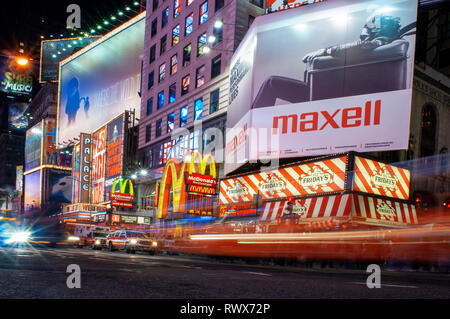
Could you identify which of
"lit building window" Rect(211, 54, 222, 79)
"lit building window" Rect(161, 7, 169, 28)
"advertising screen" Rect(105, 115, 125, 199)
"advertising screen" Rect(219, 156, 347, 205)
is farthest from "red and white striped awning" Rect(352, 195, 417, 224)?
"advertising screen" Rect(105, 115, 125, 199)

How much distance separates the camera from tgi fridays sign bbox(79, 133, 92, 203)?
59250mm

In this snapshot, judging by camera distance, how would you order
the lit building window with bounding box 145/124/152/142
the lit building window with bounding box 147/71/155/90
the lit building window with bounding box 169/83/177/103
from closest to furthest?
the lit building window with bounding box 169/83/177/103 → the lit building window with bounding box 145/124/152/142 → the lit building window with bounding box 147/71/155/90

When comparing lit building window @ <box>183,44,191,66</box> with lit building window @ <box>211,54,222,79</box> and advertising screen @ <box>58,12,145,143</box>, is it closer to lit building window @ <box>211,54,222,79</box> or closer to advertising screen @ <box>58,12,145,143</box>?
lit building window @ <box>211,54,222,79</box>

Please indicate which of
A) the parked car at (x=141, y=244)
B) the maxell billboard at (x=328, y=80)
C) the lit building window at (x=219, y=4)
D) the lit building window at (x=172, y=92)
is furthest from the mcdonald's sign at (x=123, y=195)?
the maxell billboard at (x=328, y=80)

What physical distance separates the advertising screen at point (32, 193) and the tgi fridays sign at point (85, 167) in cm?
2195

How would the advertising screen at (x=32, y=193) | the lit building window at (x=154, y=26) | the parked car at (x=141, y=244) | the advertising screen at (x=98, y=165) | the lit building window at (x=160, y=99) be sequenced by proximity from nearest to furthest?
the parked car at (x=141, y=244) < the lit building window at (x=160, y=99) < the lit building window at (x=154, y=26) < the advertising screen at (x=98, y=165) < the advertising screen at (x=32, y=193)

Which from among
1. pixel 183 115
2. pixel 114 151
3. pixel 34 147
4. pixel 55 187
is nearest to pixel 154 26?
pixel 183 115

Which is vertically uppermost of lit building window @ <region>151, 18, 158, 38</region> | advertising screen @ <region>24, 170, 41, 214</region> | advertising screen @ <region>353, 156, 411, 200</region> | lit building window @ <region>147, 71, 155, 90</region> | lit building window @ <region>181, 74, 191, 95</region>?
lit building window @ <region>151, 18, 158, 38</region>

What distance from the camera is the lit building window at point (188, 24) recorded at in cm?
4009

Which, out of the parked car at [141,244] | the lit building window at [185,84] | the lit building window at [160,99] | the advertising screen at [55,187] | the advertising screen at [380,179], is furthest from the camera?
the advertising screen at [55,187]

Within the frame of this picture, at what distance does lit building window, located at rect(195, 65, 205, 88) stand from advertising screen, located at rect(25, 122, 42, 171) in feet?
169

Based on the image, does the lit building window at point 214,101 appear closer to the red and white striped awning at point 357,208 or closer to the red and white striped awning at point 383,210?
the red and white striped awning at point 357,208

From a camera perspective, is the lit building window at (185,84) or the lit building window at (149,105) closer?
the lit building window at (185,84)
